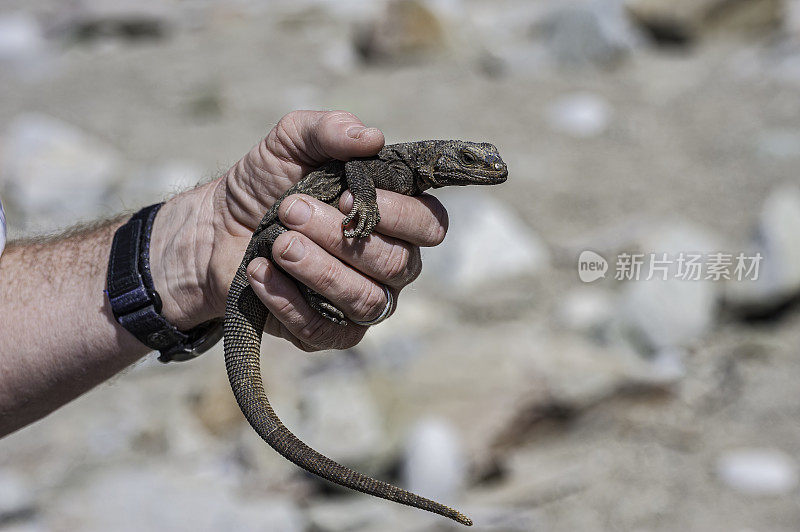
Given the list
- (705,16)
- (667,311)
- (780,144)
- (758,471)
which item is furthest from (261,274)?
(705,16)

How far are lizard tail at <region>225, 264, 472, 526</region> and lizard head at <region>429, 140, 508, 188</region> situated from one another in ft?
2.53

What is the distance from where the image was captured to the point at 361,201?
116 inches

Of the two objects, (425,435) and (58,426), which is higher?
(425,435)

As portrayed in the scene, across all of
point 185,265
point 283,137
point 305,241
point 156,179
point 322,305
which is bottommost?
point 185,265

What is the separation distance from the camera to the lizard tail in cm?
253

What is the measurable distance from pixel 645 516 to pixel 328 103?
6.87 meters

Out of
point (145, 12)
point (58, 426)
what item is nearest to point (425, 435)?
point (58, 426)

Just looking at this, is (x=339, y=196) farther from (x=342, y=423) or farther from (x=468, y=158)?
(x=342, y=423)

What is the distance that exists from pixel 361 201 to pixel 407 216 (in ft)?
0.57

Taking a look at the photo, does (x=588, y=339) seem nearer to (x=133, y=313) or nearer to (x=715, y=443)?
(x=715, y=443)

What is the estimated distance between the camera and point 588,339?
6.96 metres

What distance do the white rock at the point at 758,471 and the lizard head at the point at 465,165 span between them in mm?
3587

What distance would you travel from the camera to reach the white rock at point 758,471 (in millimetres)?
5672

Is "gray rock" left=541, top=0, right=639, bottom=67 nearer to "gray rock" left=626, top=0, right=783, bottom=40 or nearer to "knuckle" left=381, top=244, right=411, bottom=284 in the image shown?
"gray rock" left=626, top=0, right=783, bottom=40
